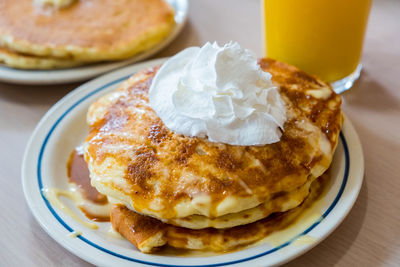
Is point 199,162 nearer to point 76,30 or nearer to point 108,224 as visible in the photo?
point 108,224

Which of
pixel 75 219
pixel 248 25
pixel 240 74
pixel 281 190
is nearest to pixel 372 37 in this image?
pixel 248 25

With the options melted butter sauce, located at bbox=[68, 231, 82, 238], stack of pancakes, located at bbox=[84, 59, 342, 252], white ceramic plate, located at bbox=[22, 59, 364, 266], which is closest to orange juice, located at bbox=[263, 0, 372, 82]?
white ceramic plate, located at bbox=[22, 59, 364, 266]

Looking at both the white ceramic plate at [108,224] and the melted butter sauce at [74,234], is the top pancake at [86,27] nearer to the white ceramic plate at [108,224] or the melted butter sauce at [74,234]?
the white ceramic plate at [108,224]

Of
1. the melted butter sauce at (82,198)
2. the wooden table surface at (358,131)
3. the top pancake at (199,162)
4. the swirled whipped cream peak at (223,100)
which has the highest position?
the swirled whipped cream peak at (223,100)

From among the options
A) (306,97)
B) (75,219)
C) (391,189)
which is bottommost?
(391,189)

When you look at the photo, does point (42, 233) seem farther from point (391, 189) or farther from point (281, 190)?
point (391, 189)

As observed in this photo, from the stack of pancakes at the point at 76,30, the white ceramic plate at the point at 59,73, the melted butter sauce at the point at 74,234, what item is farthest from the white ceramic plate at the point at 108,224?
the stack of pancakes at the point at 76,30

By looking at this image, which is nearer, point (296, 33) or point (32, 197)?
point (32, 197)
